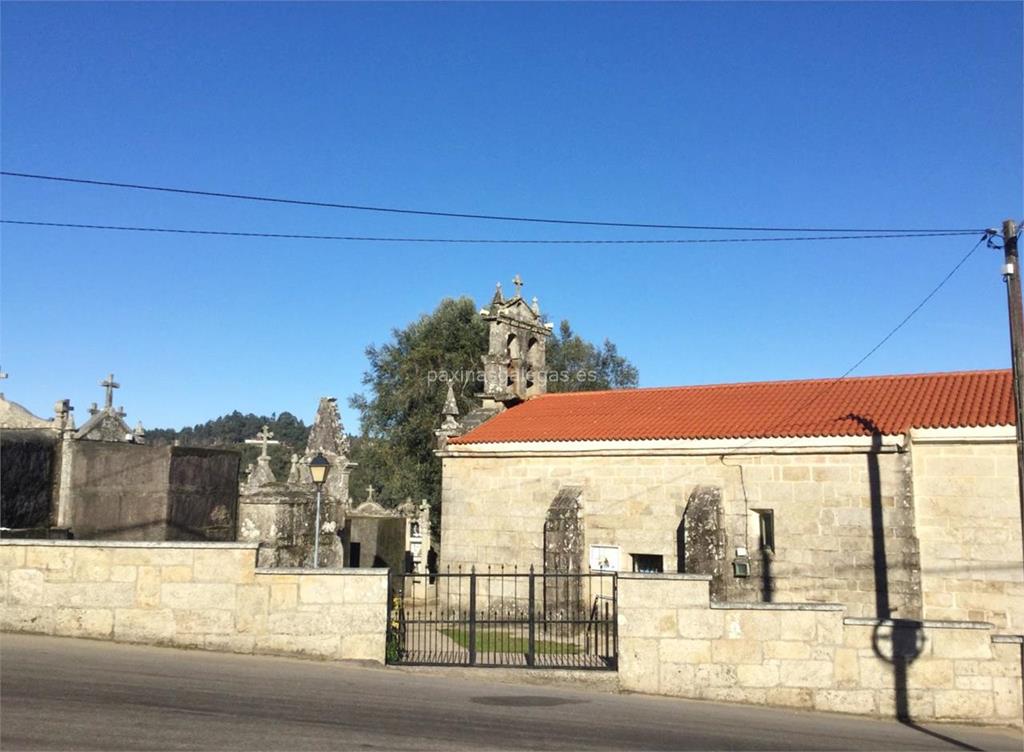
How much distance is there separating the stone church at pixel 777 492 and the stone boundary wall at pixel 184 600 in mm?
9160

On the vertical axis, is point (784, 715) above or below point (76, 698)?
below

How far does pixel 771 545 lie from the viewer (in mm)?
17922

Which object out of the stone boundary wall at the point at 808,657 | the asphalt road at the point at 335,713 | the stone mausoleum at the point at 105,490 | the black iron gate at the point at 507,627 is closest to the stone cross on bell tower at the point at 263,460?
the black iron gate at the point at 507,627

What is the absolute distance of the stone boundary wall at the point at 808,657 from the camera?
383 inches

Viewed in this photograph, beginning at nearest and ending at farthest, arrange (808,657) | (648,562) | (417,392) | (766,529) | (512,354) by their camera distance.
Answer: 1. (808,657)
2. (766,529)
3. (648,562)
4. (512,354)
5. (417,392)

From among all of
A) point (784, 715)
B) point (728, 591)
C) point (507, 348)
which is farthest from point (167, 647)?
point (507, 348)

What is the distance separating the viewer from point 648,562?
64.6 ft

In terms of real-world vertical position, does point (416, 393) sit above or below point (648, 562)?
above

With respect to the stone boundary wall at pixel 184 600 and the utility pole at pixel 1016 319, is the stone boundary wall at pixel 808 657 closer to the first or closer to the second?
the utility pole at pixel 1016 319

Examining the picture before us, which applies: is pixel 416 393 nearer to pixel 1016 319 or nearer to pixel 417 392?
pixel 417 392

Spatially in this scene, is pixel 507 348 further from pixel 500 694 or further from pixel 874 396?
pixel 500 694

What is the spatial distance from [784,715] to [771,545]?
345 inches

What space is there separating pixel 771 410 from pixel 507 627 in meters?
8.38

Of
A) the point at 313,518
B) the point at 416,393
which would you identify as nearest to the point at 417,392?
the point at 416,393
